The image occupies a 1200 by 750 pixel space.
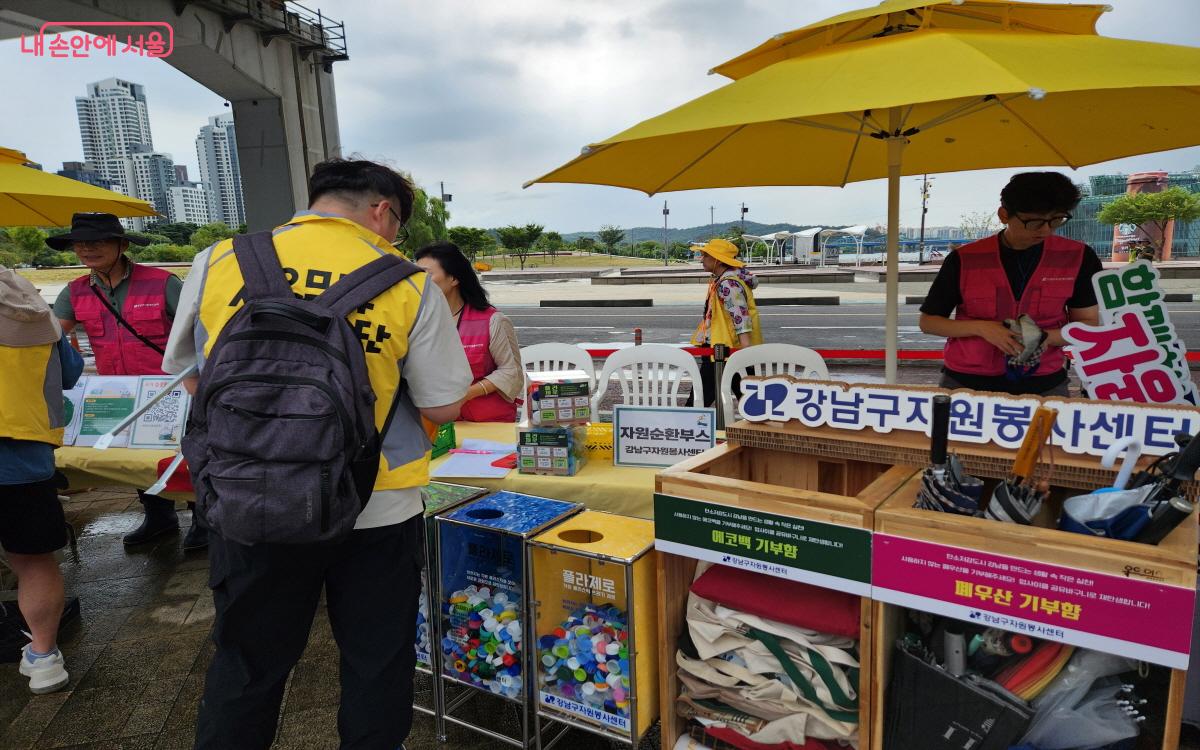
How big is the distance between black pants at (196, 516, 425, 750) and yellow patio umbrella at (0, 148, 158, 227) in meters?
3.20

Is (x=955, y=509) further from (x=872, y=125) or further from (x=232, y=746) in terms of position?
(x=872, y=125)

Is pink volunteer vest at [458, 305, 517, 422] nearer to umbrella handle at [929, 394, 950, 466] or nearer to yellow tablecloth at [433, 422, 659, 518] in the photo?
yellow tablecloth at [433, 422, 659, 518]

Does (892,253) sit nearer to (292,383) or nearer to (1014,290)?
(1014,290)

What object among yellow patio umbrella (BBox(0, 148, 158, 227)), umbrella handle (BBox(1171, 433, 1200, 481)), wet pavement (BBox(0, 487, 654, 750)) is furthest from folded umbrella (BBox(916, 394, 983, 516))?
yellow patio umbrella (BBox(0, 148, 158, 227))

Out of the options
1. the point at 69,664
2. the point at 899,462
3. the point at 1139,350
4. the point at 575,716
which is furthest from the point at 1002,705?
the point at 69,664

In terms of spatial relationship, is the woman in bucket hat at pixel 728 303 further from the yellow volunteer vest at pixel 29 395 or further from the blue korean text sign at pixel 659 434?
the yellow volunteer vest at pixel 29 395

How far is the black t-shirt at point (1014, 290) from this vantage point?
2721 millimetres

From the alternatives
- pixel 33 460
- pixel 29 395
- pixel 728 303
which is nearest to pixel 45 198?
pixel 29 395

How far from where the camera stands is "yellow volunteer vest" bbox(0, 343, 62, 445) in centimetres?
237

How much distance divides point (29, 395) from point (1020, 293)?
3.85 meters

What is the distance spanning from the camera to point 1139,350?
2139 millimetres

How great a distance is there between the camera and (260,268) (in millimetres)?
1443

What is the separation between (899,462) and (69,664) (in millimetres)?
3325

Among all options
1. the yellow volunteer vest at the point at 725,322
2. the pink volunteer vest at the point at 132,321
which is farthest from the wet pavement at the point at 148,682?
the yellow volunteer vest at the point at 725,322
